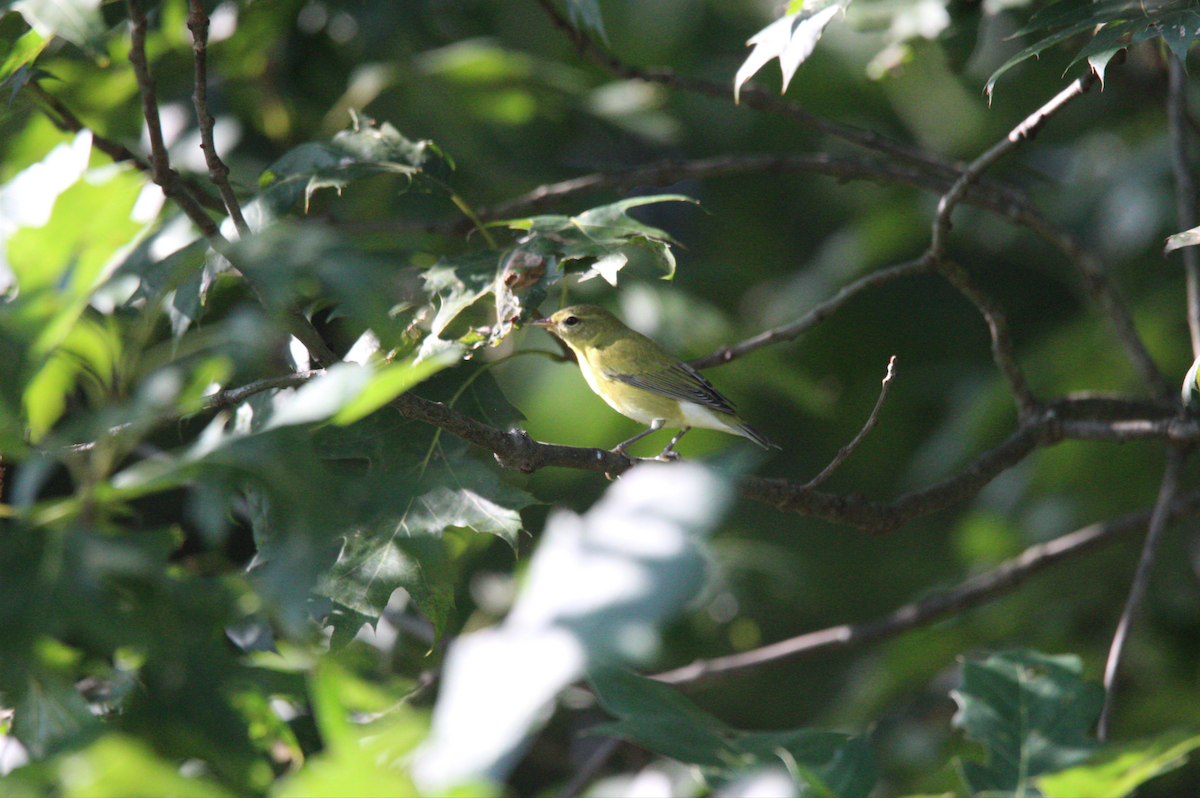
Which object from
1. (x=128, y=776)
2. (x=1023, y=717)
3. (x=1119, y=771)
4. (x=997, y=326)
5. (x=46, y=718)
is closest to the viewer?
(x=128, y=776)

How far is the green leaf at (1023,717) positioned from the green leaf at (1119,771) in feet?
0.25

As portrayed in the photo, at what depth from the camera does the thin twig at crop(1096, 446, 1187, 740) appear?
210 centimetres

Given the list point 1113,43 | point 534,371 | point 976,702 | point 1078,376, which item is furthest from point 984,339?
point 976,702

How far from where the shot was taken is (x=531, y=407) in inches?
170

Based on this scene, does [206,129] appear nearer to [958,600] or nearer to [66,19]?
[66,19]

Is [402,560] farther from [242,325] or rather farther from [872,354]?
[872,354]

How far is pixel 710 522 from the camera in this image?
0.83 m

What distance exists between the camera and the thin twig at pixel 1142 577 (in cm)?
210

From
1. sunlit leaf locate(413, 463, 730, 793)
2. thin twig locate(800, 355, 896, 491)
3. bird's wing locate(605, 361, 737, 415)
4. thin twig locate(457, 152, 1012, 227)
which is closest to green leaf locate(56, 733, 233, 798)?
sunlit leaf locate(413, 463, 730, 793)

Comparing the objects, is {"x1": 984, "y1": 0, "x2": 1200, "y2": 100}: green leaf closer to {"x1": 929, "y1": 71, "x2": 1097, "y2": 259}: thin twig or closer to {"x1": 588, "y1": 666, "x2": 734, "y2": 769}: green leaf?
{"x1": 929, "y1": 71, "x2": 1097, "y2": 259}: thin twig

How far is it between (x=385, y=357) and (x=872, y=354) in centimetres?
→ 361

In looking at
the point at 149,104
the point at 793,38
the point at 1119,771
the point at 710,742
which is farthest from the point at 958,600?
the point at 149,104

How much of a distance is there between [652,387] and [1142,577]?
1.63 metres

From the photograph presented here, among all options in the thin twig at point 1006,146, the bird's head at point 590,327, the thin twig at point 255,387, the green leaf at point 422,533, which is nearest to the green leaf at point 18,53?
the thin twig at point 255,387
